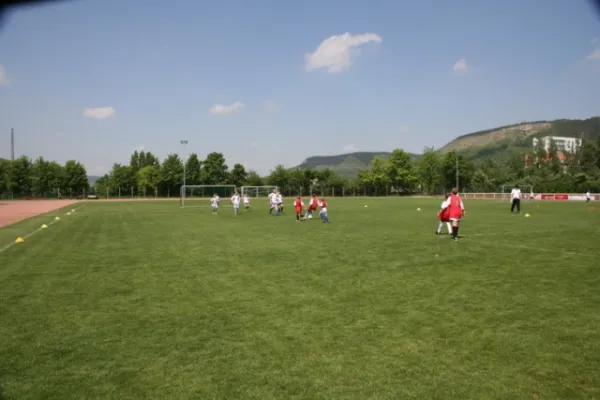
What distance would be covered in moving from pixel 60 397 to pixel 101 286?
5.25 metres

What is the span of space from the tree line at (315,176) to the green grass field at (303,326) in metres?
87.7

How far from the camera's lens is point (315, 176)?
106 m

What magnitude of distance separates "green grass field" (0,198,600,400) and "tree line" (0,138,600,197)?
288 ft

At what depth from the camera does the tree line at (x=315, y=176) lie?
300 feet

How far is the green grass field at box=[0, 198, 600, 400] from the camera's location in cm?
466

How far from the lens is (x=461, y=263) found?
11688 millimetres

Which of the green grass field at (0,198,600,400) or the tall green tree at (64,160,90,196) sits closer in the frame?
the green grass field at (0,198,600,400)

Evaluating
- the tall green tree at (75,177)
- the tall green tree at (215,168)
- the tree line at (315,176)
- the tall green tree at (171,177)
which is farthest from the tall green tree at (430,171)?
the tall green tree at (75,177)

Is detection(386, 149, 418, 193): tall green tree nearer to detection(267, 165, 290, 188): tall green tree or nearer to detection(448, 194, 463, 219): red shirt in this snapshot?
detection(267, 165, 290, 188): tall green tree

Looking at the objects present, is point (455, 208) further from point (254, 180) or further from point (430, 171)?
point (430, 171)

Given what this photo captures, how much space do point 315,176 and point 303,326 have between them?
3937 inches

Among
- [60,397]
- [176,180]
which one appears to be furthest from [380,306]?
[176,180]

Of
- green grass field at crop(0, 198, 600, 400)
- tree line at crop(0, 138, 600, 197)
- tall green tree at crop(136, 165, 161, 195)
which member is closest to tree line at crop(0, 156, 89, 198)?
tree line at crop(0, 138, 600, 197)

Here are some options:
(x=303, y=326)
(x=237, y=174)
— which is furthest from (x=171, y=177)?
(x=303, y=326)
